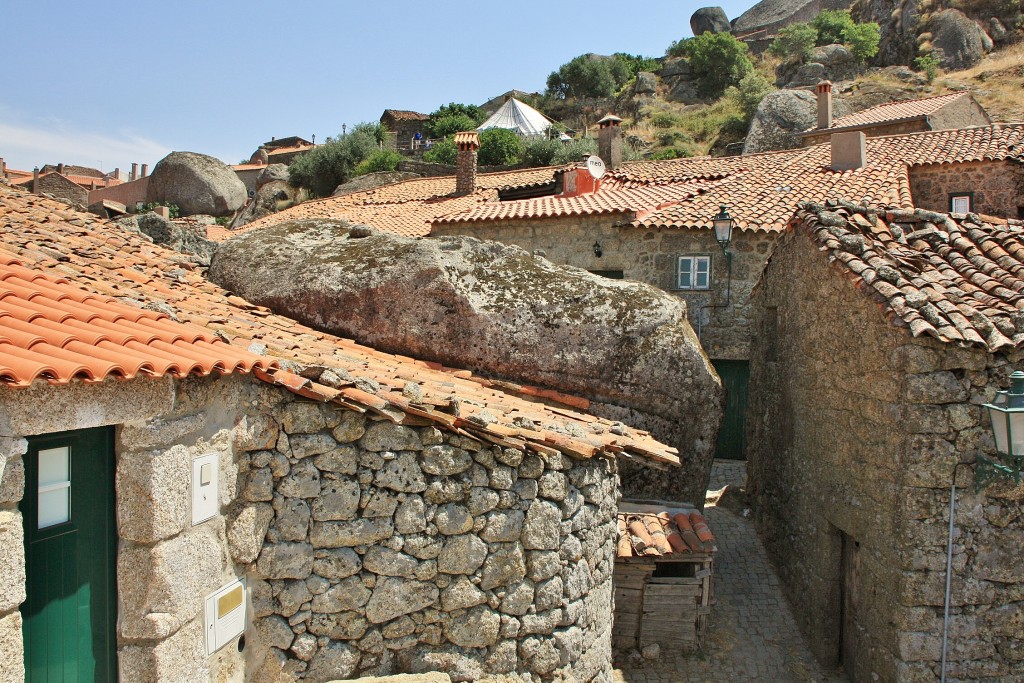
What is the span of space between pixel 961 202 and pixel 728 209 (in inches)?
218

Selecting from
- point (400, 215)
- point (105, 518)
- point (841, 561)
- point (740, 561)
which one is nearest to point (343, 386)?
point (105, 518)

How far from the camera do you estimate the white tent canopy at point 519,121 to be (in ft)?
117

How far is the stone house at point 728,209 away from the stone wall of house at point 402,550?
7706mm

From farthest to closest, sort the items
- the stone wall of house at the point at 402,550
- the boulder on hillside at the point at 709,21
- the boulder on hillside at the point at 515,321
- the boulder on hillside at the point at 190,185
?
1. the boulder on hillside at the point at 709,21
2. the boulder on hillside at the point at 190,185
3. the boulder on hillside at the point at 515,321
4. the stone wall of house at the point at 402,550

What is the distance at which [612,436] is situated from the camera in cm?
527

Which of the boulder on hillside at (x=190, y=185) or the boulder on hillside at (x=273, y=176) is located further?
the boulder on hillside at (x=273, y=176)

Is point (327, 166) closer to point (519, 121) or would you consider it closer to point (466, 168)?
point (519, 121)

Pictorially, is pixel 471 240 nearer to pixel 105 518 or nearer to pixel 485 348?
pixel 485 348

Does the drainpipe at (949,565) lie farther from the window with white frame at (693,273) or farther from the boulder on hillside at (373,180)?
the boulder on hillside at (373,180)

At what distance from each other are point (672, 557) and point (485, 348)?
2.46m

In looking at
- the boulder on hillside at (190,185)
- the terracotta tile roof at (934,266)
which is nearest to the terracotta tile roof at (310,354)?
the terracotta tile roof at (934,266)

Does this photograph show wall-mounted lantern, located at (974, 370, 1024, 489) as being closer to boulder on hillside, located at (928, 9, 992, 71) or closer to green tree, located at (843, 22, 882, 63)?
boulder on hillside, located at (928, 9, 992, 71)

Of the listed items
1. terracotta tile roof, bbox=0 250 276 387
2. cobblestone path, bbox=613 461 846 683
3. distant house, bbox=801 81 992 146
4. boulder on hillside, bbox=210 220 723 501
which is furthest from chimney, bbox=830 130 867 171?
terracotta tile roof, bbox=0 250 276 387

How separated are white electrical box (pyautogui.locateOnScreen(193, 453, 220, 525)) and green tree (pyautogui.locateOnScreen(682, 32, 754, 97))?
142 feet
